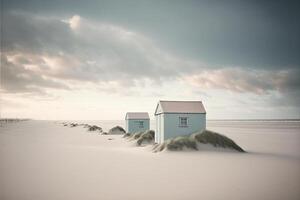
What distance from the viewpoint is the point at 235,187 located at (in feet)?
42.1

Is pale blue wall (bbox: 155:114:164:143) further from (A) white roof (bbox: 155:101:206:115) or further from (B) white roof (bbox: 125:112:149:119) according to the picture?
(B) white roof (bbox: 125:112:149:119)

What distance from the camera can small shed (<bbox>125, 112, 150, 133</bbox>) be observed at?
54469 millimetres

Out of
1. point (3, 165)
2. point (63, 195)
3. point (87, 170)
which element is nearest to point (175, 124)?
point (87, 170)

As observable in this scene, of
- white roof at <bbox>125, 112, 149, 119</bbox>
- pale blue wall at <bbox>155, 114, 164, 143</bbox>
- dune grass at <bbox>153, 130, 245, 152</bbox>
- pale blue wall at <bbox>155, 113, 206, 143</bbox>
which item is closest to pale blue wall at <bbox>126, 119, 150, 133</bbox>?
white roof at <bbox>125, 112, 149, 119</bbox>

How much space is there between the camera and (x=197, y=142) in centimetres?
2780

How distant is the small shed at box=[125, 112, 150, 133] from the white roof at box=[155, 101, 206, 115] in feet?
68.4

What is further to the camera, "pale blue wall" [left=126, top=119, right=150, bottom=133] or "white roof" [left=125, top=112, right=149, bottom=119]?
"white roof" [left=125, top=112, right=149, bottom=119]

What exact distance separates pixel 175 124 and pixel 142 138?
301 inches

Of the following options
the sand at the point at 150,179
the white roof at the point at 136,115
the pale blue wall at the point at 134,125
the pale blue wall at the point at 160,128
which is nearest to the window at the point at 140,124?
the pale blue wall at the point at 134,125

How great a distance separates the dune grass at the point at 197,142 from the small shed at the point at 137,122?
2639 cm

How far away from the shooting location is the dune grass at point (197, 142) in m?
26.6

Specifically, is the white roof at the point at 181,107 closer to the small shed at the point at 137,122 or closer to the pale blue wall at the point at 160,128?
the pale blue wall at the point at 160,128

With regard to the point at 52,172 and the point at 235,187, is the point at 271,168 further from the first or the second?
the point at 52,172

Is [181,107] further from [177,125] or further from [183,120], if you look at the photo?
[177,125]
